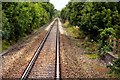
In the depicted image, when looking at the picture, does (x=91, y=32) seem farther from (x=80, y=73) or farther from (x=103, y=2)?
(x=80, y=73)

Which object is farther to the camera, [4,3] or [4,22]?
[4,3]

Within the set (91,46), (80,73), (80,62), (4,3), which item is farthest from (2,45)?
(80,73)

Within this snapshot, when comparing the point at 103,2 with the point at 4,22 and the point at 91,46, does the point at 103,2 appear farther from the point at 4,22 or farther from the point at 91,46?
the point at 4,22

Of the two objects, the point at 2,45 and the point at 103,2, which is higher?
the point at 103,2

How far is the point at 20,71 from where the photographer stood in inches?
611

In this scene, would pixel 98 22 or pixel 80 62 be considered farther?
pixel 98 22

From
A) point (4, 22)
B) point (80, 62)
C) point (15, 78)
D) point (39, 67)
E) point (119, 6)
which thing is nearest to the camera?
point (15, 78)

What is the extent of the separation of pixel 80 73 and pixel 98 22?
32.3 ft

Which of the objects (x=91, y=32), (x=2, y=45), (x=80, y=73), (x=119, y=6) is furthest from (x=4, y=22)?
(x=80, y=73)

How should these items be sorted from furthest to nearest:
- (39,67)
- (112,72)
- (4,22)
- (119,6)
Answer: (4,22), (119,6), (39,67), (112,72)

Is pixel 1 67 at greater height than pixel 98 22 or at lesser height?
lesser

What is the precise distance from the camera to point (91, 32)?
1061 inches

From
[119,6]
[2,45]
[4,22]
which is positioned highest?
[119,6]

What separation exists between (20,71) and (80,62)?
15.9 ft
